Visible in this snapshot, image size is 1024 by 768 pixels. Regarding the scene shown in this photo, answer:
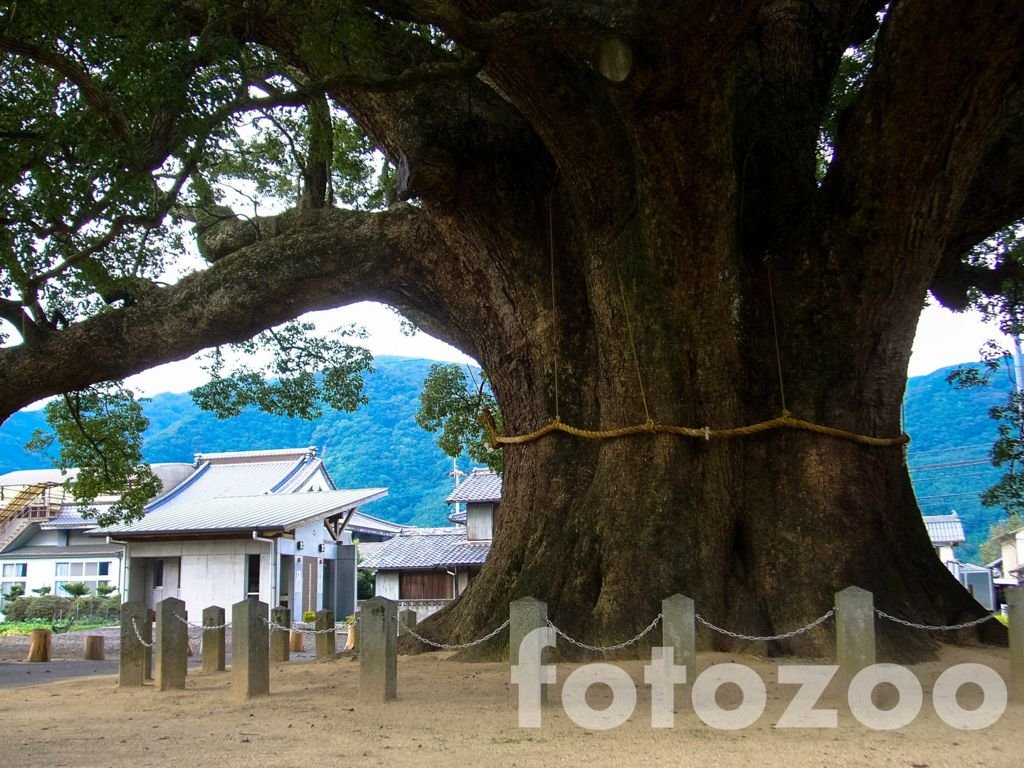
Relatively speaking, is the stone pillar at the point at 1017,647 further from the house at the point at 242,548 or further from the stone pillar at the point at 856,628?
the house at the point at 242,548

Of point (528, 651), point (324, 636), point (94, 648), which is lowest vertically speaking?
point (94, 648)

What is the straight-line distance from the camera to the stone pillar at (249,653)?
7453 millimetres

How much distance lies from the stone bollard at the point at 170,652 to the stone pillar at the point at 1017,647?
6.94 metres

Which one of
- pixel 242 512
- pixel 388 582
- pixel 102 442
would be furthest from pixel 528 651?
pixel 388 582

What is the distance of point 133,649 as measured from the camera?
8.98m

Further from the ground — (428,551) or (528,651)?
(528,651)

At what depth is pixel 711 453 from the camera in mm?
8906

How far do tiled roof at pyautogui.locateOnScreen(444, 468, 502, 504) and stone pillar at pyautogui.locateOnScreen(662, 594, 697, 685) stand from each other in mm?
20882

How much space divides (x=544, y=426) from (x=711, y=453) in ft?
5.85

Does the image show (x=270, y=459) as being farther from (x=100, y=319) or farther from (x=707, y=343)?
(x=707, y=343)

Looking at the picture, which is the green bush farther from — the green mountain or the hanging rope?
the green mountain

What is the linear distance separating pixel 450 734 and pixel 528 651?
0.88 m

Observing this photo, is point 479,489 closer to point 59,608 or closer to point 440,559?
point 440,559

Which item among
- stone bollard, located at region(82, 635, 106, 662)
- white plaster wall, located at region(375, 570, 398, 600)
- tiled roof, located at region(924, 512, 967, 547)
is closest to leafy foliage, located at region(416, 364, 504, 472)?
stone bollard, located at region(82, 635, 106, 662)
